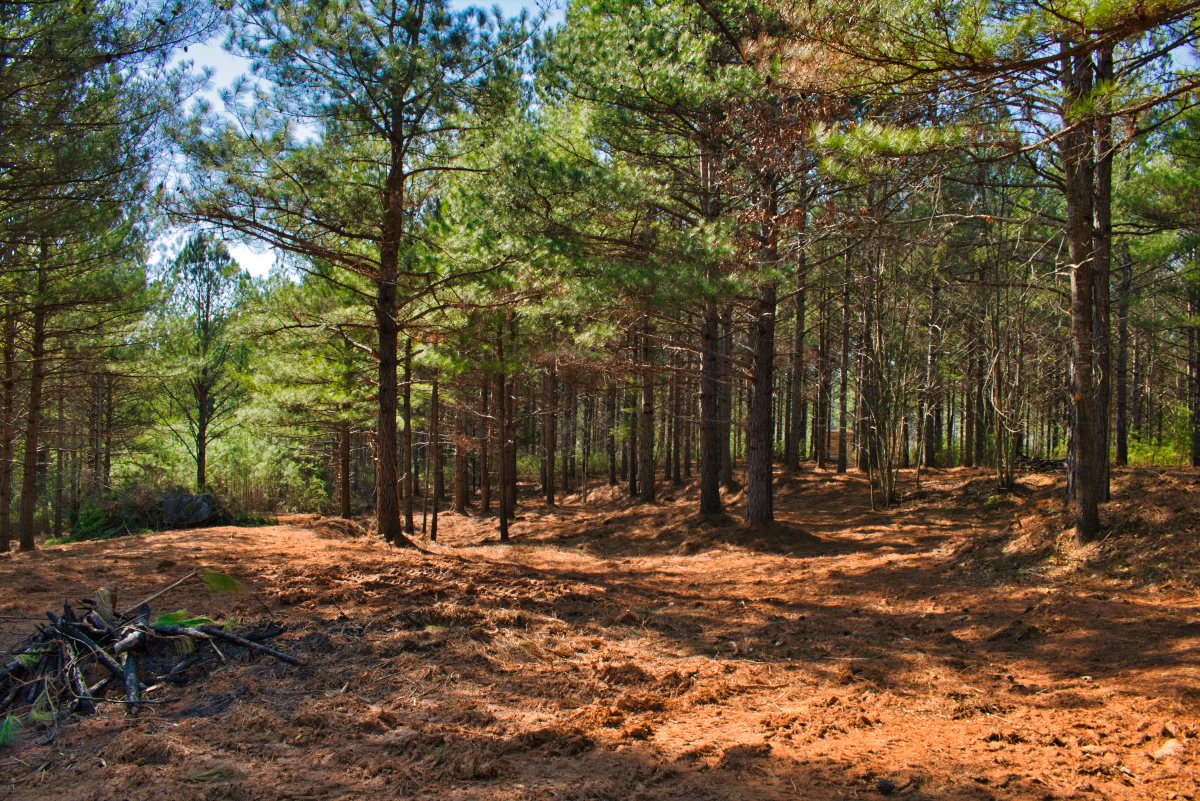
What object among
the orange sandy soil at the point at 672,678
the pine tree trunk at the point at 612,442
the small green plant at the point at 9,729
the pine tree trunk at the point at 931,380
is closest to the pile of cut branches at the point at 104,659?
the small green plant at the point at 9,729

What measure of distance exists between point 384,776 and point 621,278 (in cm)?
737

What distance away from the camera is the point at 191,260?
22.9 meters

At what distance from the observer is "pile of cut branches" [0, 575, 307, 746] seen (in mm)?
4051

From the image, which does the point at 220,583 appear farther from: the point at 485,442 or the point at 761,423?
the point at 485,442

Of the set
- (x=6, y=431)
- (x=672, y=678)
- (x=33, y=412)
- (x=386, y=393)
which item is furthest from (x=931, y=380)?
(x=6, y=431)

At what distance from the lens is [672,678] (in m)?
5.20

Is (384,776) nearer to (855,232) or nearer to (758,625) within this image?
(758,625)

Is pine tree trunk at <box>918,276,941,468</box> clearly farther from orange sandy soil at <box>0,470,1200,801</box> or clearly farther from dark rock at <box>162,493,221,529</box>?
dark rock at <box>162,493,221,529</box>

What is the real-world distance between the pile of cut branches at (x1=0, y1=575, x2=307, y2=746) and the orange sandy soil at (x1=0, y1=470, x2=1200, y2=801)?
7.1 inches

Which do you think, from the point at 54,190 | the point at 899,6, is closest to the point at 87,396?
the point at 54,190

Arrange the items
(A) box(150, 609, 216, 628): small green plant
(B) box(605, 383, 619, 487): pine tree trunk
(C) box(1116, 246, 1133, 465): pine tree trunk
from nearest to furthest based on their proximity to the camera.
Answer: (A) box(150, 609, 216, 628): small green plant, (C) box(1116, 246, 1133, 465): pine tree trunk, (B) box(605, 383, 619, 487): pine tree trunk

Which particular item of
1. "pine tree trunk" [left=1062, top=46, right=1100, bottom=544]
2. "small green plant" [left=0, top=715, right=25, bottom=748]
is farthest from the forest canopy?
"small green plant" [left=0, top=715, right=25, bottom=748]

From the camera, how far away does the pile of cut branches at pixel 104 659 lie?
4051mm

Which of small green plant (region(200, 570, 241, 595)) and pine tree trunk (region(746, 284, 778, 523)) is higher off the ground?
pine tree trunk (region(746, 284, 778, 523))
